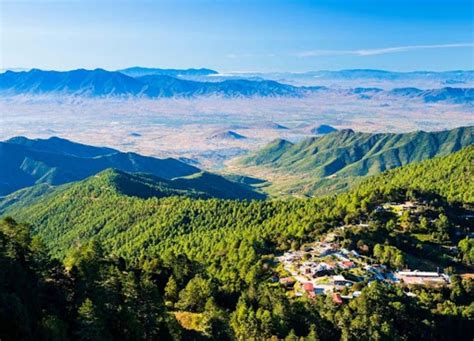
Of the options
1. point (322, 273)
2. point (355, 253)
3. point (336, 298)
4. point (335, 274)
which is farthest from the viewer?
point (355, 253)

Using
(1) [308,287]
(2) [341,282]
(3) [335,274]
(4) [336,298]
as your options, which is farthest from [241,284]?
(3) [335,274]

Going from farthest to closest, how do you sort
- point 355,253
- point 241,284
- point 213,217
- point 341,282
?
point 213,217
point 355,253
point 341,282
point 241,284

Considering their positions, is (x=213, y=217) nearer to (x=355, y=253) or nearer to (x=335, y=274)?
(x=355, y=253)

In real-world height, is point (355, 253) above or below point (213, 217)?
above

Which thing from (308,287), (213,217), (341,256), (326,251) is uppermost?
(326,251)

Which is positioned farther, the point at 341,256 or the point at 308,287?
the point at 341,256

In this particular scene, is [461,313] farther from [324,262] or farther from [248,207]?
[248,207]
